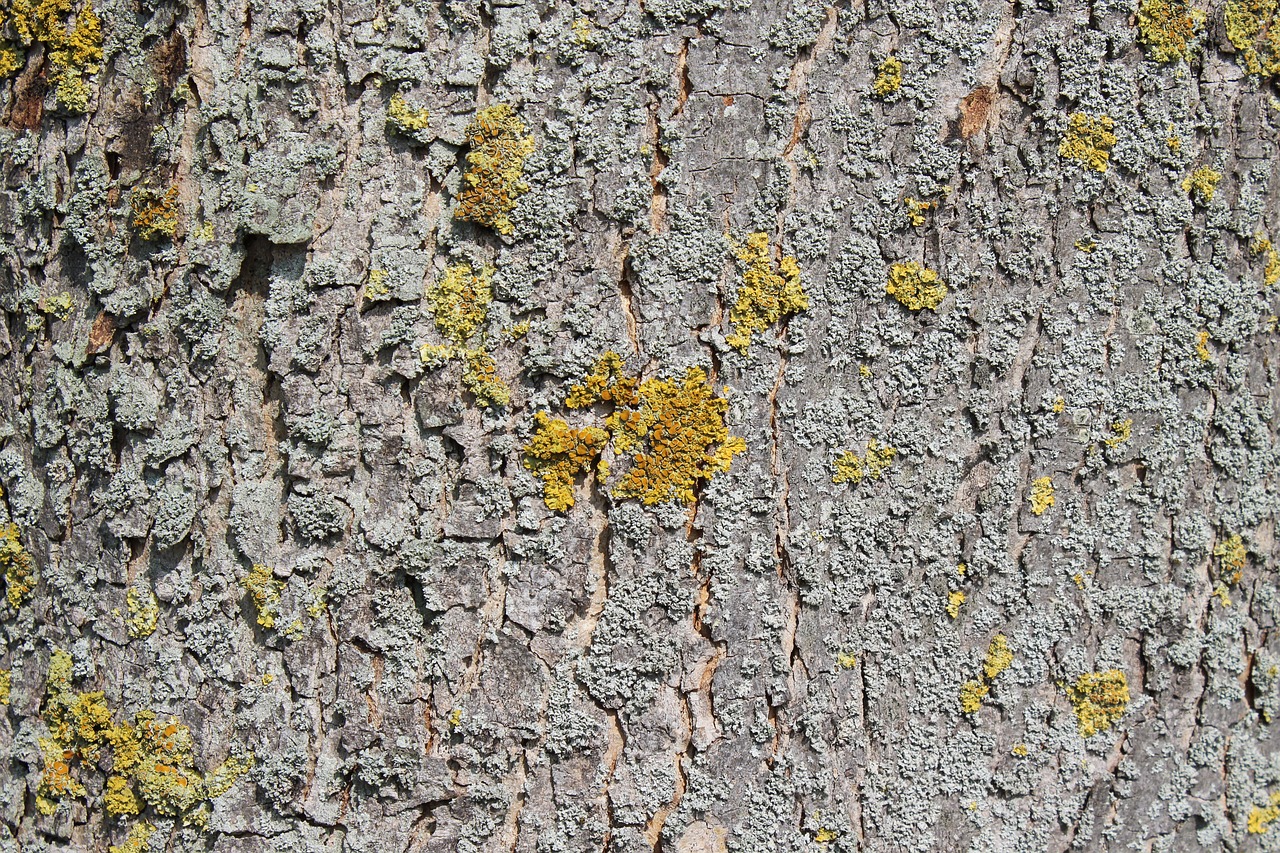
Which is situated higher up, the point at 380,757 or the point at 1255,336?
the point at 1255,336

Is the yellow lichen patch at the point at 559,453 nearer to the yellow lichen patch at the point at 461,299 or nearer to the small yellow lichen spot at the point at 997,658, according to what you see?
the yellow lichen patch at the point at 461,299

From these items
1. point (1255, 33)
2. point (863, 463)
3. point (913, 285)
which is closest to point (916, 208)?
point (913, 285)

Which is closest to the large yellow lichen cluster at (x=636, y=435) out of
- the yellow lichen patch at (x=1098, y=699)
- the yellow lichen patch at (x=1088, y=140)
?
the yellow lichen patch at (x=1088, y=140)

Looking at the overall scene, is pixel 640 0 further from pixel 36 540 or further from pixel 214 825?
pixel 214 825

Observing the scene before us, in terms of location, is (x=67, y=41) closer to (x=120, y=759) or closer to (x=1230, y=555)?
(x=120, y=759)

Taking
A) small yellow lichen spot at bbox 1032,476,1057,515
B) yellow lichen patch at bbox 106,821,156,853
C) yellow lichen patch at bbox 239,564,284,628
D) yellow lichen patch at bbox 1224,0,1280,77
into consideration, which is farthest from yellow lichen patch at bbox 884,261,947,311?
yellow lichen patch at bbox 106,821,156,853

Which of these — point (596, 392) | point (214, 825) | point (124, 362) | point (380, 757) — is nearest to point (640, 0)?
point (596, 392)

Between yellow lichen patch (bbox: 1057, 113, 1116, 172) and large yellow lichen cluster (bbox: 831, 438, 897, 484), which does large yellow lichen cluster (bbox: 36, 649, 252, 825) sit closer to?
large yellow lichen cluster (bbox: 831, 438, 897, 484)
